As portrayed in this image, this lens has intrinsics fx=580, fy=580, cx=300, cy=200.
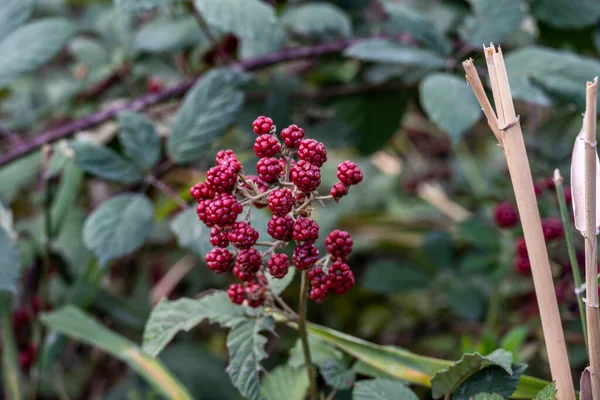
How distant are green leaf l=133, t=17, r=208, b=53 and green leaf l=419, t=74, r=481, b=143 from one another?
65cm

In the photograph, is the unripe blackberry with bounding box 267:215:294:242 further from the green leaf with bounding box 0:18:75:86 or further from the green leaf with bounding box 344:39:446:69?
the green leaf with bounding box 0:18:75:86

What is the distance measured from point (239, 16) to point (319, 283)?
1.95 ft

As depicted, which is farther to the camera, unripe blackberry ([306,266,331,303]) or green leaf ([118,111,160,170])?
green leaf ([118,111,160,170])

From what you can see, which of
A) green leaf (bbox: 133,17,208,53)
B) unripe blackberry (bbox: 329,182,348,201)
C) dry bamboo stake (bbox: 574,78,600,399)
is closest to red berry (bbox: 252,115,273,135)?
unripe blackberry (bbox: 329,182,348,201)

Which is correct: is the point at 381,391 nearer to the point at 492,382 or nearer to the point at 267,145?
the point at 492,382

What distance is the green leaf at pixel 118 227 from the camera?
1044 millimetres

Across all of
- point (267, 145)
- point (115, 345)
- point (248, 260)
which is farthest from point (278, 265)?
point (115, 345)

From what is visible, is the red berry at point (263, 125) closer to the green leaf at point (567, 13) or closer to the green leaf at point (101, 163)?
the green leaf at point (101, 163)

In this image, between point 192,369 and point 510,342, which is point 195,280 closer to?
point 192,369

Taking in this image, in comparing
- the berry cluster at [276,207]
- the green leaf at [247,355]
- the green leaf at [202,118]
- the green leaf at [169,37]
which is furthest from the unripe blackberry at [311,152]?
the green leaf at [169,37]

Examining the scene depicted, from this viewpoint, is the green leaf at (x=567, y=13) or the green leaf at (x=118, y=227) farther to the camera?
the green leaf at (x=567, y=13)

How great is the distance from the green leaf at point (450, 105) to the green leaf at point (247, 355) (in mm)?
528

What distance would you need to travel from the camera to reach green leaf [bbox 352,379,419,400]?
0.71 meters

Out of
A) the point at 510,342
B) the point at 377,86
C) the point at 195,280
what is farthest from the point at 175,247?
the point at 510,342
